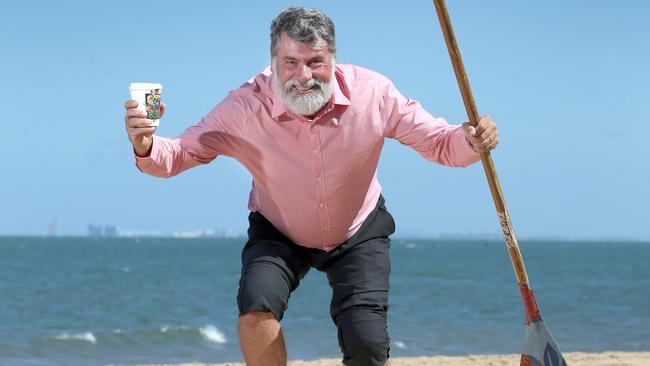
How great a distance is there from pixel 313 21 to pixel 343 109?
1.50 feet

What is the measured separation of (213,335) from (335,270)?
1440cm

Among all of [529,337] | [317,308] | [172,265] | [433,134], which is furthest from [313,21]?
[172,265]

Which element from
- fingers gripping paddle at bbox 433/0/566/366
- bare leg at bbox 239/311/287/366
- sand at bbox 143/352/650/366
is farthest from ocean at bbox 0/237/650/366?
bare leg at bbox 239/311/287/366

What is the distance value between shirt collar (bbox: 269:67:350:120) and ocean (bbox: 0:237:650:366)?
34.6 ft

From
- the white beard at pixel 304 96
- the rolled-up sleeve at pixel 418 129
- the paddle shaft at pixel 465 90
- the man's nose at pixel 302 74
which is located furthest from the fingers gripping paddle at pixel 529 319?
the man's nose at pixel 302 74

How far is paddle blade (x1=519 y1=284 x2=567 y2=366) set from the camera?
4.70m

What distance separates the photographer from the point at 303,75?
434 centimetres

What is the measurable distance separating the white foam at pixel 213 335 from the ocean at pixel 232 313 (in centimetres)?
2

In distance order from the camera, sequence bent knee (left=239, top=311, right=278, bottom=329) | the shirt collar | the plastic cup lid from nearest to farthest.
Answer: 1. the plastic cup lid
2. bent knee (left=239, top=311, right=278, bottom=329)
3. the shirt collar

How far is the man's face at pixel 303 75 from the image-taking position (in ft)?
14.2

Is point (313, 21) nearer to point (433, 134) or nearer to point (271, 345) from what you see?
point (433, 134)

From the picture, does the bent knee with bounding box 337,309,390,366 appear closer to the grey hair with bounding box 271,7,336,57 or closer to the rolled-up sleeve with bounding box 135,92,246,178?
the rolled-up sleeve with bounding box 135,92,246,178

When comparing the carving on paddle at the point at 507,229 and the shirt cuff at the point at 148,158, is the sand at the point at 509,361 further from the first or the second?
the shirt cuff at the point at 148,158

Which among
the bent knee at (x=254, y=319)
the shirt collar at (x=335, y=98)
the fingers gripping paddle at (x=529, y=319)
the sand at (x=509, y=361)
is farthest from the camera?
the sand at (x=509, y=361)
